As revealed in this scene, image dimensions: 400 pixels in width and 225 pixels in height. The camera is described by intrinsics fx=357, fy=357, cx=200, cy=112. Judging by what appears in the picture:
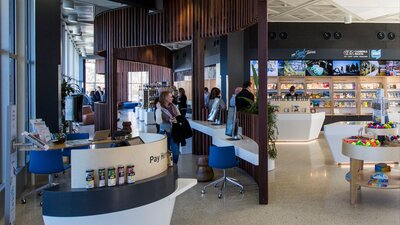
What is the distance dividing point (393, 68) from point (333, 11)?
3830 millimetres

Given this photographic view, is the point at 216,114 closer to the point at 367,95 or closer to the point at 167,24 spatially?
the point at 167,24

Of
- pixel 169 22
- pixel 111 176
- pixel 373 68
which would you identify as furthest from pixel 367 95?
pixel 111 176

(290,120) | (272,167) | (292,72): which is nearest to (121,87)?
(292,72)

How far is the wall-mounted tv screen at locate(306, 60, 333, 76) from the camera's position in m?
13.2

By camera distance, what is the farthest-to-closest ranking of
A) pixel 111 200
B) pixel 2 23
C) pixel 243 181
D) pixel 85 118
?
pixel 85 118, pixel 243 181, pixel 2 23, pixel 111 200

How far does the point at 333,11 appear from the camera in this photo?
11.6m

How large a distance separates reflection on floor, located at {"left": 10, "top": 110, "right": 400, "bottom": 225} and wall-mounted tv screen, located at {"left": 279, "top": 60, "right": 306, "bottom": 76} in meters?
6.88

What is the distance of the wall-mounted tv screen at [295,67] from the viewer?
1316cm

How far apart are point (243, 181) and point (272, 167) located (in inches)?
45.8

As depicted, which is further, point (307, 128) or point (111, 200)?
point (307, 128)

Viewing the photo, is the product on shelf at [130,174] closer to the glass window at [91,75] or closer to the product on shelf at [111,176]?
the product on shelf at [111,176]

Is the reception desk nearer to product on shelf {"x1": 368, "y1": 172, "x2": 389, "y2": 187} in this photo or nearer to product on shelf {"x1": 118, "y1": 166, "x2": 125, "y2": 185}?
product on shelf {"x1": 368, "y1": 172, "x2": 389, "y2": 187}

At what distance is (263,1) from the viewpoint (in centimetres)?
488

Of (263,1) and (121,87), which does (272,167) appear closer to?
(263,1)
